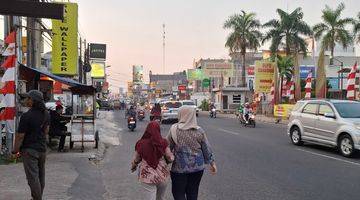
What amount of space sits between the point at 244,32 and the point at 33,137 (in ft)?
216

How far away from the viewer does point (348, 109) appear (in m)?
16.6

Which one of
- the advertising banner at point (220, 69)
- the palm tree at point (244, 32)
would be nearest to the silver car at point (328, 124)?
the palm tree at point (244, 32)

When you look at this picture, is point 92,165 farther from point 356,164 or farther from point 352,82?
point 352,82

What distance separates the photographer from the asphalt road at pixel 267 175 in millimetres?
9570

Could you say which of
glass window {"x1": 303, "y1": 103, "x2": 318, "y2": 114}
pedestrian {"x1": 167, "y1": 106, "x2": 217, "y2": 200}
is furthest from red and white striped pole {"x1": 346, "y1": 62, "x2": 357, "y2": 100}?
pedestrian {"x1": 167, "y1": 106, "x2": 217, "y2": 200}

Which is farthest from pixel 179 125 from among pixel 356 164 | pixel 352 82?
pixel 352 82

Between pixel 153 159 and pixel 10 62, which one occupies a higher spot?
pixel 10 62

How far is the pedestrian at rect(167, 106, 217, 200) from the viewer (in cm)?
646

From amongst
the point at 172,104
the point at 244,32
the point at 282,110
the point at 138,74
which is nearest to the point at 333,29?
the point at 244,32

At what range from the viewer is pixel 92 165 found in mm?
13766

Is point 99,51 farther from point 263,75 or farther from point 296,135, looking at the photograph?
point 296,135

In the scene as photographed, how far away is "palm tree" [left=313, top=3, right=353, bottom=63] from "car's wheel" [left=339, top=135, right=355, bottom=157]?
1879 inches

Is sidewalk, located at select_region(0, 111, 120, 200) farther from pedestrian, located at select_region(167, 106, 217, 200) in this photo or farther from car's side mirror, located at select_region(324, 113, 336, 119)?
car's side mirror, located at select_region(324, 113, 336, 119)

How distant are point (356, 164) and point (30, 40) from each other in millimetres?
12235
